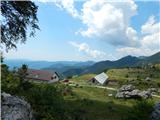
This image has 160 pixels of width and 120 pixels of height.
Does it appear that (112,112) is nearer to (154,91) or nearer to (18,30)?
(18,30)

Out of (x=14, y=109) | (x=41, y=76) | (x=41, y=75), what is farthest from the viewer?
(x=41, y=75)

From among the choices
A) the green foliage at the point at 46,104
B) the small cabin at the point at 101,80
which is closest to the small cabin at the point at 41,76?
the small cabin at the point at 101,80

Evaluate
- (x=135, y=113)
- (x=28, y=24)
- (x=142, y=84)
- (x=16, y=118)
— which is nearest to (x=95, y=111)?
(x=135, y=113)

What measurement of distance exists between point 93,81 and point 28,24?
96170 mm

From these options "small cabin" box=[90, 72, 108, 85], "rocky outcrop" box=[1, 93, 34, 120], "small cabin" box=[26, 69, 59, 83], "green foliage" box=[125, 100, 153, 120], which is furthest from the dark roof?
"rocky outcrop" box=[1, 93, 34, 120]

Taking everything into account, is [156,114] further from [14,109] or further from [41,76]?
[41,76]

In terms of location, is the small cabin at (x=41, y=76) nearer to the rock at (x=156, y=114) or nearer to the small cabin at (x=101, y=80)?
the small cabin at (x=101, y=80)

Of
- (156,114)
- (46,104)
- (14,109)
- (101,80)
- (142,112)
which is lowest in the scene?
(101,80)

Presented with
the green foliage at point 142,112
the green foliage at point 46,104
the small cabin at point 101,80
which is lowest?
the small cabin at point 101,80

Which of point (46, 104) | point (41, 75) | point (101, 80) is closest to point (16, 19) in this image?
point (46, 104)

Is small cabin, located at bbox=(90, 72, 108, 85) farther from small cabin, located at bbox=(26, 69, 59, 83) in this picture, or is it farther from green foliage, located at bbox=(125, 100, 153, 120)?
green foliage, located at bbox=(125, 100, 153, 120)

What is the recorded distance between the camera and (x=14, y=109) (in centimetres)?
2142

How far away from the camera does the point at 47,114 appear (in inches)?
940

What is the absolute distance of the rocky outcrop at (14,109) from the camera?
2066 cm
